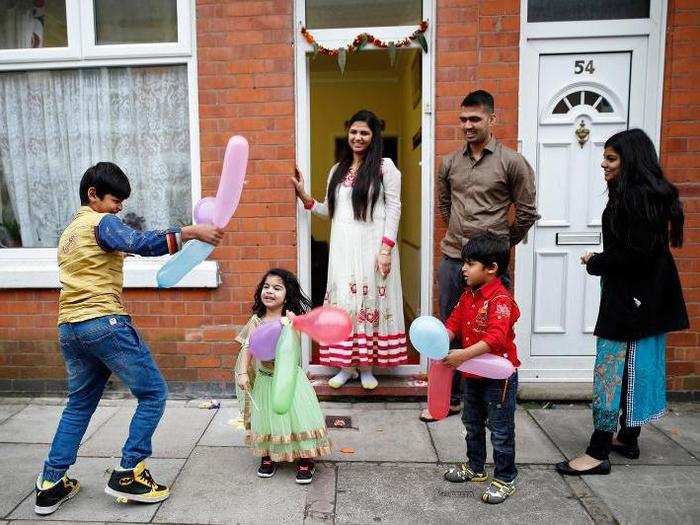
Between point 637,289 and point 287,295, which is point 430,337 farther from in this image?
point 637,289

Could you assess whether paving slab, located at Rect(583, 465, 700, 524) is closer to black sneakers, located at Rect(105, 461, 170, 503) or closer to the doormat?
the doormat

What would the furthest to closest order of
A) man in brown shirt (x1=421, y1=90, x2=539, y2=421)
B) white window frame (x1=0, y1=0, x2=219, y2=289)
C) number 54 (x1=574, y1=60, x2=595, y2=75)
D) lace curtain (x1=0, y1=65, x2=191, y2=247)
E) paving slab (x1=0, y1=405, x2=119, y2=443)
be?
lace curtain (x1=0, y1=65, x2=191, y2=247), white window frame (x1=0, y1=0, x2=219, y2=289), number 54 (x1=574, y1=60, x2=595, y2=75), paving slab (x1=0, y1=405, x2=119, y2=443), man in brown shirt (x1=421, y1=90, x2=539, y2=421)

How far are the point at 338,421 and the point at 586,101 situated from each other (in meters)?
2.98

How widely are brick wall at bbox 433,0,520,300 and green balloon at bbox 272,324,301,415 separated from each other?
2.29 meters

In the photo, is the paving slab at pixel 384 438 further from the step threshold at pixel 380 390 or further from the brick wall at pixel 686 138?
the brick wall at pixel 686 138

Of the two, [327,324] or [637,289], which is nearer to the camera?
[327,324]

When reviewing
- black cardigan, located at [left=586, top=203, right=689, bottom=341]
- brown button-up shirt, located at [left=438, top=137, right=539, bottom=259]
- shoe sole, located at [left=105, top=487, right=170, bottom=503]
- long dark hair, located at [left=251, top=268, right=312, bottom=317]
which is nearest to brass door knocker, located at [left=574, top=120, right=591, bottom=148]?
brown button-up shirt, located at [left=438, top=137, right=539, bottom=259]

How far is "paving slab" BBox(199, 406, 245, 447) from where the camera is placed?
359 centimetres

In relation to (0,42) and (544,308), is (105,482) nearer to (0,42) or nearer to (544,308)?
(544,308)

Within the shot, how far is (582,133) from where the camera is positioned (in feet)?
13.6

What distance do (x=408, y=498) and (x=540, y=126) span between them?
9.21ft

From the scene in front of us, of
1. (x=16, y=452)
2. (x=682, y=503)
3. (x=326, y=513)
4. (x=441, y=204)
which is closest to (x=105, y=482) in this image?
(x=16, y=452)

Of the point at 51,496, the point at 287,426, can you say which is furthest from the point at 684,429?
the point at 51,496

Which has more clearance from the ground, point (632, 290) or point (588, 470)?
point (632, 290)
